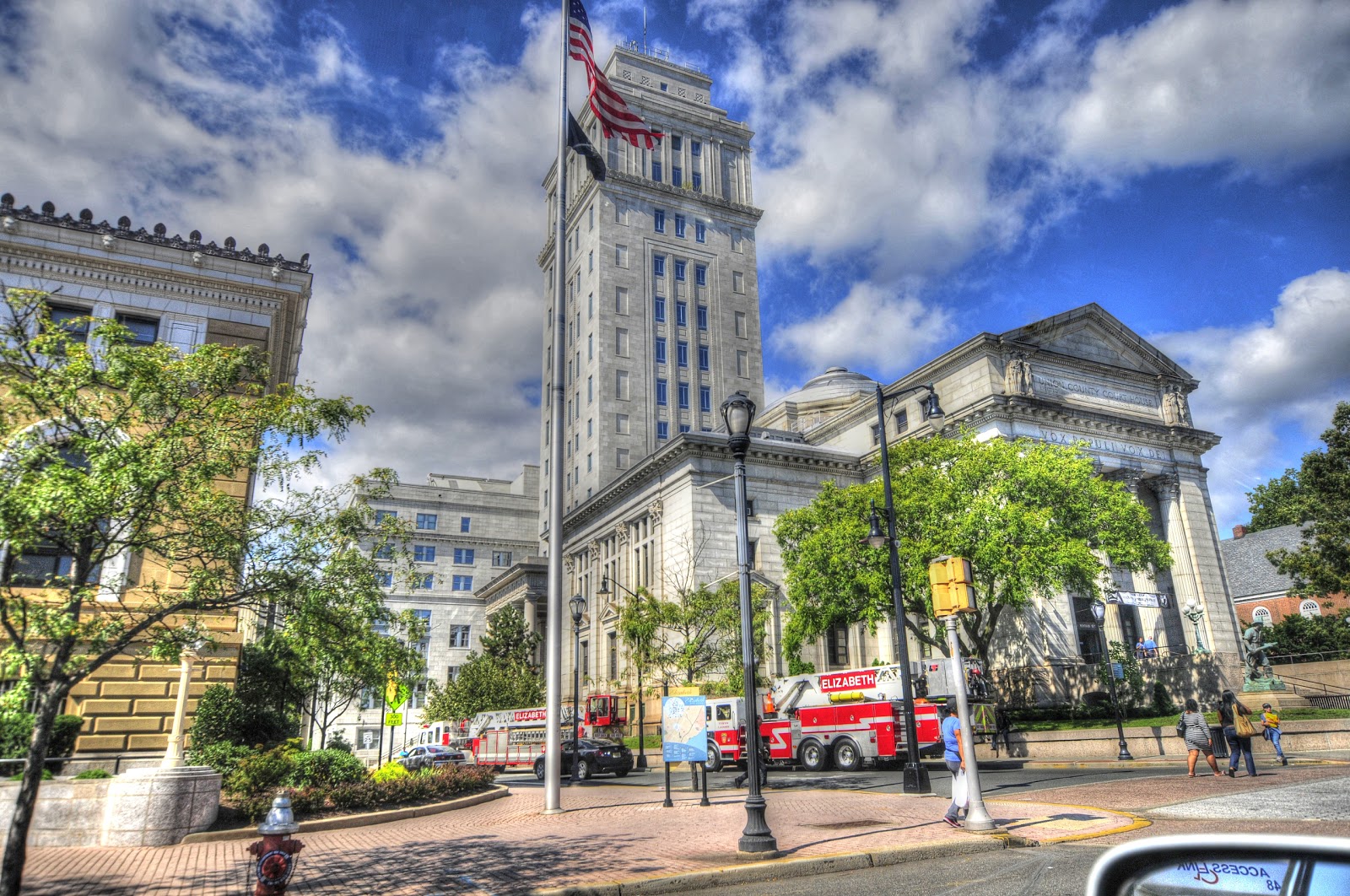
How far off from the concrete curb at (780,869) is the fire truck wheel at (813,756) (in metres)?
17.2

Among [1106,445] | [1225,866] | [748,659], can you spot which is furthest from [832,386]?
[1225,866]

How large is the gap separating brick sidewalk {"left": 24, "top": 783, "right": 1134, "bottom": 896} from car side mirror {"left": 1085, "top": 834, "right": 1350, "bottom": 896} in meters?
8.78

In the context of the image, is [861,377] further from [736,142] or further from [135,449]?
[135,449]

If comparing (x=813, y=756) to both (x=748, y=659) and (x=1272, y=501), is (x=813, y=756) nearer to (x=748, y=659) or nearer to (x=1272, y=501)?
(x=748, y=659)

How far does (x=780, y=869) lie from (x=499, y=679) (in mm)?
48083

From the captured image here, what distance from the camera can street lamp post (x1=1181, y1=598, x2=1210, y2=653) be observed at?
45.0 m

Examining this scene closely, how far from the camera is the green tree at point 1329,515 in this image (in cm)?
4762

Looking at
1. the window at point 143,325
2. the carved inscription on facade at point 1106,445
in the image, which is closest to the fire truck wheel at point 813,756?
the window at point 143,325

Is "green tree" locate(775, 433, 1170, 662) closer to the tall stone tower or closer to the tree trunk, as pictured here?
the tree trunk

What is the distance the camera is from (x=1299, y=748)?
25047 millimetres

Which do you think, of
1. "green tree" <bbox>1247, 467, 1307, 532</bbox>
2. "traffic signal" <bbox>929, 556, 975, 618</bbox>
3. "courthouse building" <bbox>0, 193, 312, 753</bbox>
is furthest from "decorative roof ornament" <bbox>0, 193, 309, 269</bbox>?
"green tree" <bbox>1247, 467, 1307, 532</bbox>

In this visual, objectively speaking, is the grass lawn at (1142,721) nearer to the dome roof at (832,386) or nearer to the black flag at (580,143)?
the black flag at (580,143)

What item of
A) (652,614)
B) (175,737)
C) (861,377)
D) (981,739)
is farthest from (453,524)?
(175,737)

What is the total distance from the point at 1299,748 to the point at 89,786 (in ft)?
101
